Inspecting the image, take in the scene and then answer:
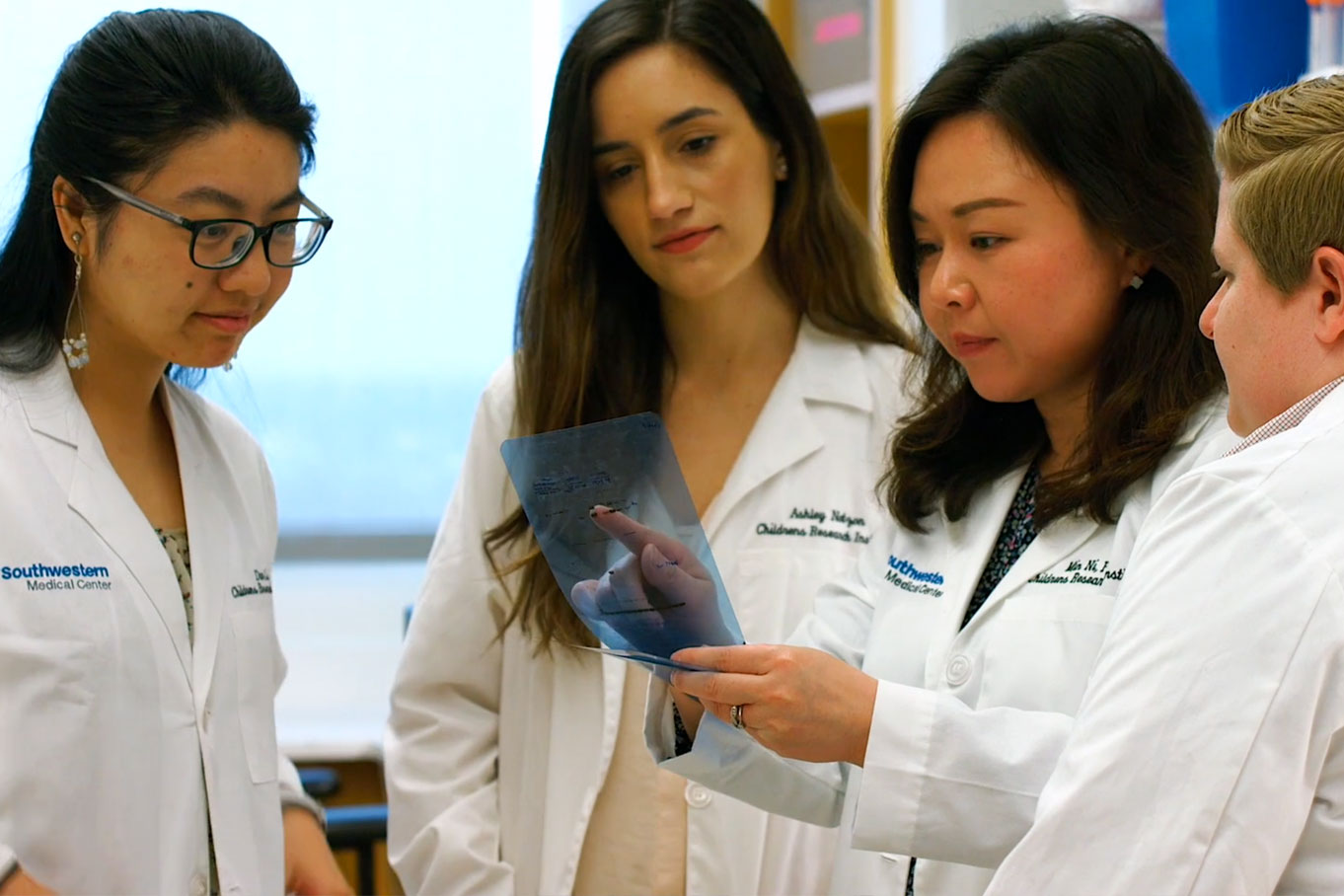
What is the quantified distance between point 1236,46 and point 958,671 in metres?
1.29

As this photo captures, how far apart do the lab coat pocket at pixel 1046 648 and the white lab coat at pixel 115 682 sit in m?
0.88

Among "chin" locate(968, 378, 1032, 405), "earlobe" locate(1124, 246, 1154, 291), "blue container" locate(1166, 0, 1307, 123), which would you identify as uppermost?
"blue container" locate(1166, 0, 1307, 123)

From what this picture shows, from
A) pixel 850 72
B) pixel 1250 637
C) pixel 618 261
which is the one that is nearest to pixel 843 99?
pixel 850 72

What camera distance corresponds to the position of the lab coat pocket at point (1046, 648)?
129 centimetres

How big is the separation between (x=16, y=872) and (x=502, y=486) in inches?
30.7

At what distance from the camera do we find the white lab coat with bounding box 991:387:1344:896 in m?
0.92

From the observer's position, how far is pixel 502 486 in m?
1.90

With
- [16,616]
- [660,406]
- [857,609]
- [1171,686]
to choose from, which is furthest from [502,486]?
[1171,686]

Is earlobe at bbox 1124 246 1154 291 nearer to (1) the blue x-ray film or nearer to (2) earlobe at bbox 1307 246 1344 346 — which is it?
(2) earlobe at bbox 1307 246 1344 346

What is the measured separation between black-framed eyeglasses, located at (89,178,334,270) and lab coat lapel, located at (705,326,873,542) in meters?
0.62

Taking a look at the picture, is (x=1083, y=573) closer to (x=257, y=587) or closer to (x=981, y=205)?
(x=981, y=205)

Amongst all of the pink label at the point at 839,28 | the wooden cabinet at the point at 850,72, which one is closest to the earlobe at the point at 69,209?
the wooden cabinet at the point at 850,72

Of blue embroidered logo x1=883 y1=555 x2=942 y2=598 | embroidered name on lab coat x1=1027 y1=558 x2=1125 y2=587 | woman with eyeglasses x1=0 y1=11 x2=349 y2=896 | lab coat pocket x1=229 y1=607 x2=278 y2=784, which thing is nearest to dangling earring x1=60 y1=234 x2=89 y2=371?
woman with eyeglasses x1=0 y1=11 x2=349 y2=896

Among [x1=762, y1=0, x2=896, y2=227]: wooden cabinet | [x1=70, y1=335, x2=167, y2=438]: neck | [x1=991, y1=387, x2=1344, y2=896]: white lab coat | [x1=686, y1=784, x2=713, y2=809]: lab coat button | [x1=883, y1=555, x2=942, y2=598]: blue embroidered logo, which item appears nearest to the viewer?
[x1=991, y1=387, x2=1344, y2=896]: white lab coat
